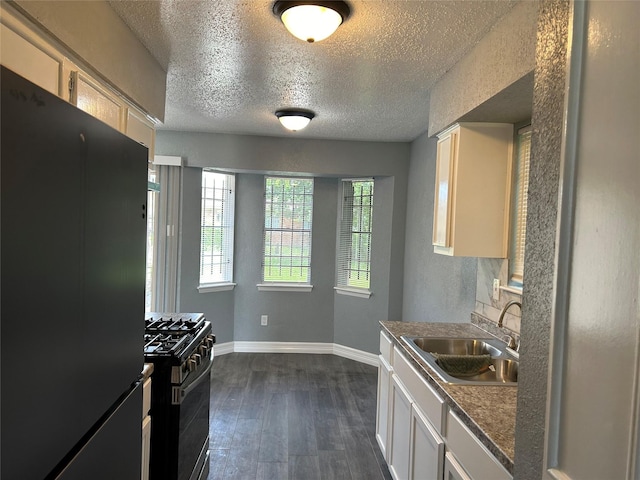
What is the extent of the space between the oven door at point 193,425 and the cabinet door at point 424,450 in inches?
42.7

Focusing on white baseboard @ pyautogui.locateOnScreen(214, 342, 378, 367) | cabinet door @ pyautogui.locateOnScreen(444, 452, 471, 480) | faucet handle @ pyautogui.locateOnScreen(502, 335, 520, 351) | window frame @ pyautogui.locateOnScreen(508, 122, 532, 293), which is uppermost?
window frame @ pyautogui.locateOnScreen(508, 122, 532, 293)

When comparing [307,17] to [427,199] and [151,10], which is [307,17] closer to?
[151,10]

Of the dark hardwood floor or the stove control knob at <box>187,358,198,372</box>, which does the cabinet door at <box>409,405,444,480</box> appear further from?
the stove control knob at <box>187,358,198,372</box>

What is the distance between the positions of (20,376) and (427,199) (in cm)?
371

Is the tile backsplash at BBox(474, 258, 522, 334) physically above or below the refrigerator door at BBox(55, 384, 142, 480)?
above

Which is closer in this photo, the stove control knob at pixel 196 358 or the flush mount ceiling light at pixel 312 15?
the flush mount ceiling light at pixel 312 15

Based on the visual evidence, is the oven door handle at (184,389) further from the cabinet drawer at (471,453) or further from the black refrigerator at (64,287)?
the cabinet drawer at (471,453)

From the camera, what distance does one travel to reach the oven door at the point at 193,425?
2.01 meters

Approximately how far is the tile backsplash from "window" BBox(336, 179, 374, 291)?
2207 millimetres

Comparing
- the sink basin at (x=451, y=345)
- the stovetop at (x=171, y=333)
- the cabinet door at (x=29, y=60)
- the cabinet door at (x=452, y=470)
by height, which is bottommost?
the cabinet door at (x=452, y=470)

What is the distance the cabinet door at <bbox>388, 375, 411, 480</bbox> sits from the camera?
2.21 meters

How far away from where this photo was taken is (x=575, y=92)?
0.81 m

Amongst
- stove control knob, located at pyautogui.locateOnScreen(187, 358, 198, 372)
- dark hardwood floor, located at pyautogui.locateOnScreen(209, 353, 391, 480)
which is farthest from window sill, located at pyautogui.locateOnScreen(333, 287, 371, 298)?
stove control knob, located at pyautogui.locateOnScreen(187, 358, 198, 372)

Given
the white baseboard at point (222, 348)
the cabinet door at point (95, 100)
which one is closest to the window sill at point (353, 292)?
the white baseboard at point (222, 348)
